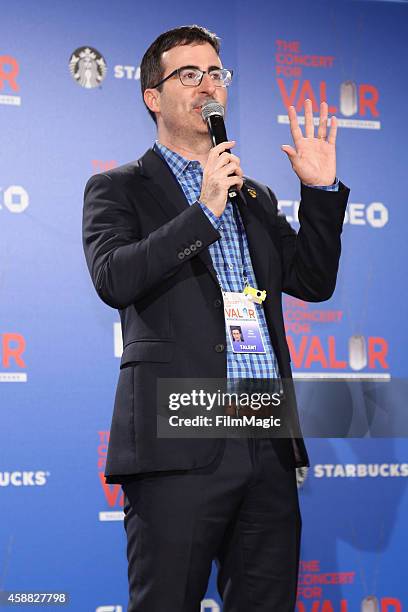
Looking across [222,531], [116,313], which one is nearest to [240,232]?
[222,531]

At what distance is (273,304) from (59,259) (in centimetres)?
144

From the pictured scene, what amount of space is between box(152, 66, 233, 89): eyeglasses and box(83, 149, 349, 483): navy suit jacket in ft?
0.73

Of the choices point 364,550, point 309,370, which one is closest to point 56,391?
point 309,370

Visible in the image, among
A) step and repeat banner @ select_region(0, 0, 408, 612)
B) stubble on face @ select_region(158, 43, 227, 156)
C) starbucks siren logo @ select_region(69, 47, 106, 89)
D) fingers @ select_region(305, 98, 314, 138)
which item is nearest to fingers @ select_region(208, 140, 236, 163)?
stubble on face @ select_region(158, 43, 227, 156)

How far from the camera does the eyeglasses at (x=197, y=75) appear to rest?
2.02 m

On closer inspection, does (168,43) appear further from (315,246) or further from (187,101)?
(315,246)

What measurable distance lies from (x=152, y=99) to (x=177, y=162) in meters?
0.23

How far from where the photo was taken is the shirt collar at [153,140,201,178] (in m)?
2.00

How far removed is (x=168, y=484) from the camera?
5.60 ft

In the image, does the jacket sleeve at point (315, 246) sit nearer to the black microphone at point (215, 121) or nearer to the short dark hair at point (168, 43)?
the black microphone at point (215, 121)

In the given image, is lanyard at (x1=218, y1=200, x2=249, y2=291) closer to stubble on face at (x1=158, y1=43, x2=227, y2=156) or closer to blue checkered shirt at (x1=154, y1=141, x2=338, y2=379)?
blue checkered shirt at (x1=154, y1=141, x2=338, y2=379)

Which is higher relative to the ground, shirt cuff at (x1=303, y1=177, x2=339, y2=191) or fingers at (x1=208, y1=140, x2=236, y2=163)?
fingers at (x1=208, y1=140, x2=236, y2=163)

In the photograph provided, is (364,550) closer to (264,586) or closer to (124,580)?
(124,580)

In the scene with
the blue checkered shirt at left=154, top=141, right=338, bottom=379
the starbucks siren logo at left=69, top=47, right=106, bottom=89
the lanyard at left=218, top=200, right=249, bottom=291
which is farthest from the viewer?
the starbucks siren logo at left=69, top=47, right=106, bottom=89
